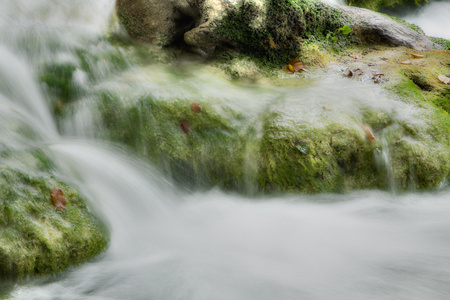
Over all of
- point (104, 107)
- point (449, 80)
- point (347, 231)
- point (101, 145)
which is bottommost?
point (347, 231)

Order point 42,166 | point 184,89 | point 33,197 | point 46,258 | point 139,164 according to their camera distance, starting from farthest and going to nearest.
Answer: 1. point 184,89
2. point 139,164
3. point 42,166
4. point 33,197
5. point 46,258

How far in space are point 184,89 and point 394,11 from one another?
28.3ft

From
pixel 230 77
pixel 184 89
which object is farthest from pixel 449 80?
pixel 184 89

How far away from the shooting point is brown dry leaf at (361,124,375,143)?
4.04m

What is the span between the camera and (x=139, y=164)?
12.3ft

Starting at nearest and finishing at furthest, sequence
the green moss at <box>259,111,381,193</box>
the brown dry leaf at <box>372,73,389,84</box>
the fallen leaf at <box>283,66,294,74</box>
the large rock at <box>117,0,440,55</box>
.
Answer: the green moss at <box>259,111,381,193</box>
the brown dry leaf at <box>372,73,389,84</box>
the large rock at <box>117,0,440,55</box>
the fallen leaf at <box>283,66,294,74</box>

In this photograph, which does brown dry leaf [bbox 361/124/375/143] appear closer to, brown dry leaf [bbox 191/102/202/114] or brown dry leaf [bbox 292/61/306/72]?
brown dry leaf [bbox 292/61/306/72]

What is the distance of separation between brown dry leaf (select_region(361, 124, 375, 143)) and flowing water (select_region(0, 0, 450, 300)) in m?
0.21

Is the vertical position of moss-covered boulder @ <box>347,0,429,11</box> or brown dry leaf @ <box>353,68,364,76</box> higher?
moss-covered boulder @ <box>347,0,429,11</box>

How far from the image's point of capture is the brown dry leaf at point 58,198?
110 inches

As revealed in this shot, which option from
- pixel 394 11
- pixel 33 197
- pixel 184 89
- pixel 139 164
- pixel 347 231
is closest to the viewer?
pixel 33 197

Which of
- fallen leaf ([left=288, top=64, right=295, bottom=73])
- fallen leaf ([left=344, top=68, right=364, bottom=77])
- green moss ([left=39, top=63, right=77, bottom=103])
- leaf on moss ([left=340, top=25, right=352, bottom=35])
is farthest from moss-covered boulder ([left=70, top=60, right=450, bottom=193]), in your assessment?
leaf on moss ([left=340, top=25, right=352, bottom=35])

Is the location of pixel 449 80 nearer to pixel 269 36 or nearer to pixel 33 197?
pixel 269 36

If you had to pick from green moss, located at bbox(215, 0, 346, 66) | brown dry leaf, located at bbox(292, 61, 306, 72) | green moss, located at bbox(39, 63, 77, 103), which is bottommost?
green moss, located at bbox(39, 63, 77, 103)
